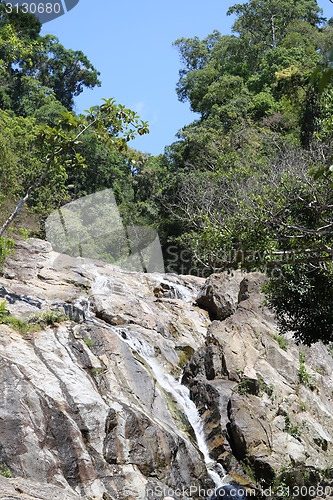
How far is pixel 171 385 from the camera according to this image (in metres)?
15.2

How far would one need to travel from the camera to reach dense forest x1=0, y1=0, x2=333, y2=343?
13.0 metres

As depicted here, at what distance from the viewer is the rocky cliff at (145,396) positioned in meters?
11.4

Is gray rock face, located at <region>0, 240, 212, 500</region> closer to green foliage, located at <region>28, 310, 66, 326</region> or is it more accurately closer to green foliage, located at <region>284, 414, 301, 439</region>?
green foliage, located at <region>28, 310, 66, 326</region>

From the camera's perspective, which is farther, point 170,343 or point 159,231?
point 159,231

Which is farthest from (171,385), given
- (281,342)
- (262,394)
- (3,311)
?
(3,311)

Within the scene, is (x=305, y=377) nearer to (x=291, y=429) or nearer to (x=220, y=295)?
(x=291, y=429)

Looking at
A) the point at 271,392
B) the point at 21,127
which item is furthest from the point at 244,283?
the point at 21,127

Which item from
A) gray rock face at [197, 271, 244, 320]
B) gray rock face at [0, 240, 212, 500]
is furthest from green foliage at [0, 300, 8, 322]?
gray rock face at [197, 271, 244, 320]

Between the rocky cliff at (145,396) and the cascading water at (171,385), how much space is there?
0.11 feet

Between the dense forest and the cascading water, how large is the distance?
114 inches

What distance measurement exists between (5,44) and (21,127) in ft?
65.3

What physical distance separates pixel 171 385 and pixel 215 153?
20675 millimetres

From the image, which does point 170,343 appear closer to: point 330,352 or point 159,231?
point 330,352

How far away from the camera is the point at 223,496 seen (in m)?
12.5
